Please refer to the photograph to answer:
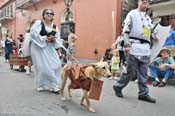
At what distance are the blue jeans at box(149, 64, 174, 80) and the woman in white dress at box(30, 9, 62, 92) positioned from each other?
3.57 meters

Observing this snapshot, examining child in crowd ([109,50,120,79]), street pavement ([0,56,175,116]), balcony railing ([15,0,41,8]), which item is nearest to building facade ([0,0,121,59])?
balcony railing ([15,0,41,8])

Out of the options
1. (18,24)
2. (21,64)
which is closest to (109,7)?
(21,64)

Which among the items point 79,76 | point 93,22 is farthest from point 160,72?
point 93,22

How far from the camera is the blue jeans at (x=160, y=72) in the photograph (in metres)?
10.3

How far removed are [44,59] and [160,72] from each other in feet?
13.2

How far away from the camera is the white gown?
7.86m

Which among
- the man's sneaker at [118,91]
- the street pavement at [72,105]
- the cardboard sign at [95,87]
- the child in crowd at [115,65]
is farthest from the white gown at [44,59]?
the child in crowd at [115,65]

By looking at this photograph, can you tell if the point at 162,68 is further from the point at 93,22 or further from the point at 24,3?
the point at 24,3

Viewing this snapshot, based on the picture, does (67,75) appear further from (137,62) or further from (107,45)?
(107,45)

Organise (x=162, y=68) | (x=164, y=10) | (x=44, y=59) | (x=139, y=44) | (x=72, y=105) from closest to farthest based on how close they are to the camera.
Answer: (x=72, y=105)
(x=139, y=44)
(x=44, y=59)
(x=162, y=68)
(x=164, y=10)

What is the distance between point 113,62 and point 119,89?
433 centimetres

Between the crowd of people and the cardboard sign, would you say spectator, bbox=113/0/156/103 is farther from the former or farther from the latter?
the cardboard sign

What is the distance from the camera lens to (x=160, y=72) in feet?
34.4

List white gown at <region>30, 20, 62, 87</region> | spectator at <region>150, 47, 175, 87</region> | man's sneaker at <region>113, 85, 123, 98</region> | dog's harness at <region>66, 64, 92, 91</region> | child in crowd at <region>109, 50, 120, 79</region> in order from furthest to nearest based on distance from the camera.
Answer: child in crowd at <region>109, 50, 120, 79</region> → spectator at <region>150, 47, 175, 87</region> → white gown at <region>30, 20, 62, 87</region> → man's sneaker at <region>113, 85, 123, 98</region> → dog's harness at <region>66, 64, 92, 91</region>
